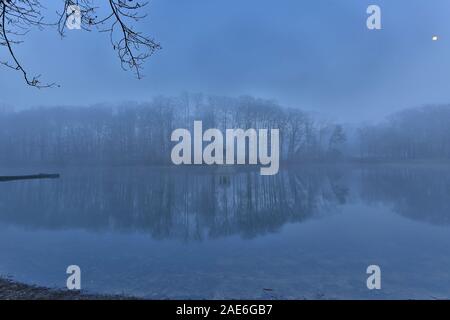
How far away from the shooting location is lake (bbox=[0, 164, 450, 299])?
24.1 feet

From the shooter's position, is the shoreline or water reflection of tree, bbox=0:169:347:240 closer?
the shoreline

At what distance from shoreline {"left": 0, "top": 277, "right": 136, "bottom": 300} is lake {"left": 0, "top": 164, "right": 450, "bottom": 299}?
706 mm

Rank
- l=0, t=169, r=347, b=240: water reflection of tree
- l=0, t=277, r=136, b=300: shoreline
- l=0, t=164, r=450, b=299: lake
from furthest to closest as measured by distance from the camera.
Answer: l=0, t=169, r=347, b=240: water reflection of tree, l=0, t=164, r=450, b=299: lake, l=0, t=277, r=136, b=300: shoreline

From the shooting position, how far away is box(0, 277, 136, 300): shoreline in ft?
18.6

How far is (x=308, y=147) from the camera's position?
7375 cm

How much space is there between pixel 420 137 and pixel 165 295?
86183mm

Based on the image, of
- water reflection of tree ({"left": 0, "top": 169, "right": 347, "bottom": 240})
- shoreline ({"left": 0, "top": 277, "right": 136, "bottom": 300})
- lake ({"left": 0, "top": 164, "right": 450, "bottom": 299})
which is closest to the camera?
shoreline ({"left": 0, "top": 277, "right": 136, "bottom": 300})

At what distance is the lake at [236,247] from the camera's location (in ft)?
24.1

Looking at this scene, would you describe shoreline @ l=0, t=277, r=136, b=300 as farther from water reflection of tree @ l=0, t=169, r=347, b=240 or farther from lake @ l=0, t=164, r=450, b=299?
water reflection of tree @ l=0, t=169, r=347, b=240

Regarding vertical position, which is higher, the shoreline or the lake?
the shoreline

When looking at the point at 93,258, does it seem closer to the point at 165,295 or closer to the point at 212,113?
the point at 165,295

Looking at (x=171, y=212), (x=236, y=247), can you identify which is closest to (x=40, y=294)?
(x=236, y=247)

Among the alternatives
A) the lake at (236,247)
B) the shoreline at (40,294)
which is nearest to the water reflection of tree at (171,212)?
the lake at (236,247)

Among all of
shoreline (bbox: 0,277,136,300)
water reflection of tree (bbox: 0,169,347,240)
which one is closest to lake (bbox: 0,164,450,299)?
water reflection of tree (bbox: 0,169,347,240)
